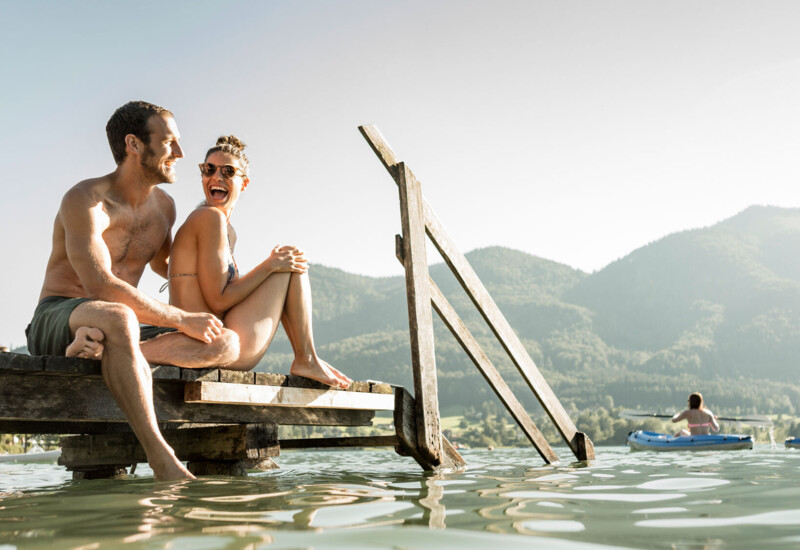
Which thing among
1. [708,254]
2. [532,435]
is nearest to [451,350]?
[708,254]

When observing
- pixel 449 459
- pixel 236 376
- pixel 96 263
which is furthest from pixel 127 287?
pixel 449 459

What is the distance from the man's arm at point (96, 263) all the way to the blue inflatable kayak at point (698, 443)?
643 inches

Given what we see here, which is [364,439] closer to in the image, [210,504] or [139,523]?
[210,504]

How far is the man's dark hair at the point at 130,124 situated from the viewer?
166 inches

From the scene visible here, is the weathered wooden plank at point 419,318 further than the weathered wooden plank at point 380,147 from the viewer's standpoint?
No

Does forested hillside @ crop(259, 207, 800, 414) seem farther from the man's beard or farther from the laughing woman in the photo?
the man's beard

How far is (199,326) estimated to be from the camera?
4.00 metres

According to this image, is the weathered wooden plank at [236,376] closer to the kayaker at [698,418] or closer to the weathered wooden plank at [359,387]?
the weathered wooden plank at [359,387]

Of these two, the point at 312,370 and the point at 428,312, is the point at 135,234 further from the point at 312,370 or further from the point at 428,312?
the point at 428,312

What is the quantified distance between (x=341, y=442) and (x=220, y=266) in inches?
124

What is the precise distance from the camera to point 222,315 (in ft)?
15.0

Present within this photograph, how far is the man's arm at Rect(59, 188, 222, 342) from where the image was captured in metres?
3.78

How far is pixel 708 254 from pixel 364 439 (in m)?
201

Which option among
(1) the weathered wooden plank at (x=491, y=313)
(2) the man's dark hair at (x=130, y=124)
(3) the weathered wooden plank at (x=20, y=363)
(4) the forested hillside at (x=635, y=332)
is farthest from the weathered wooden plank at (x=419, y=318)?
(4) the forested hillside at (x=635, y=332)
